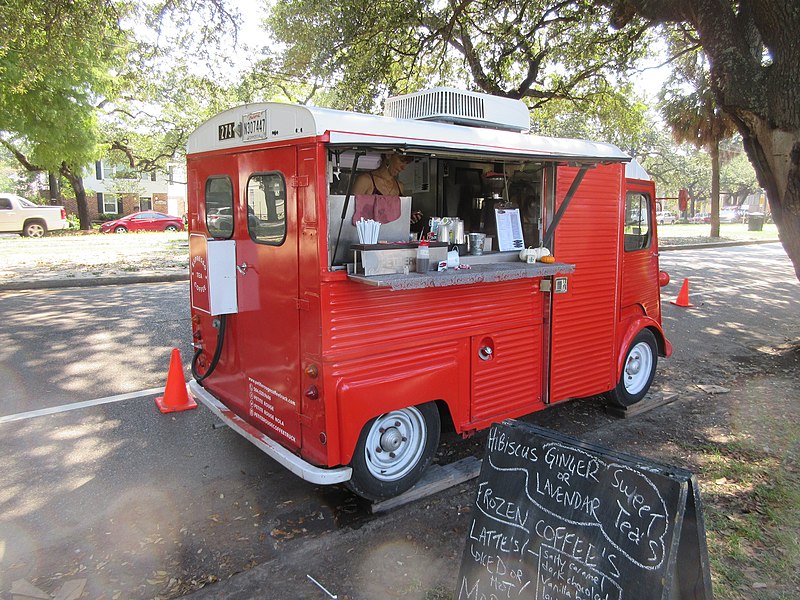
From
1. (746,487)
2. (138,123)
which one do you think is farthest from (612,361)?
(138,123)

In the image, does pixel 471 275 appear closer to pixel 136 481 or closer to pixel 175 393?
pixel 136 481

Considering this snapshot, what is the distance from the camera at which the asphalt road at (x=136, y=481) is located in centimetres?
330

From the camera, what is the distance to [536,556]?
8.02ft

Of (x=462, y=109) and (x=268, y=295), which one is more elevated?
(x=462, y=109)

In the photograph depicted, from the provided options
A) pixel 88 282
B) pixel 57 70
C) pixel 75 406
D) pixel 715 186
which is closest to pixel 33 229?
pixel 57 70

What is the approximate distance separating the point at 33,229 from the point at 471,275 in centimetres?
2613

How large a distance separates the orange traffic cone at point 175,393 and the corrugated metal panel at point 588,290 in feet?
11.4

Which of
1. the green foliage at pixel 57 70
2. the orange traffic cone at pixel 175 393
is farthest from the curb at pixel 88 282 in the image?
the orange traffic cone at pixel 175 393

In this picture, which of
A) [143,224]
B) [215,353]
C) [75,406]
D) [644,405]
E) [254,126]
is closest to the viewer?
[254,126]

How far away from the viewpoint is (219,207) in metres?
4.56

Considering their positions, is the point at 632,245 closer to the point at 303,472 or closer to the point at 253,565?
the point at 303,472

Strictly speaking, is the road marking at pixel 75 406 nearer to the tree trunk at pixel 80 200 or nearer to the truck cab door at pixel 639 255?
the truck cab door at pixel 639 255

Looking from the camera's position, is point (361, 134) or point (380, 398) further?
point (380, 398)

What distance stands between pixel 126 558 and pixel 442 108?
3.77 metres
